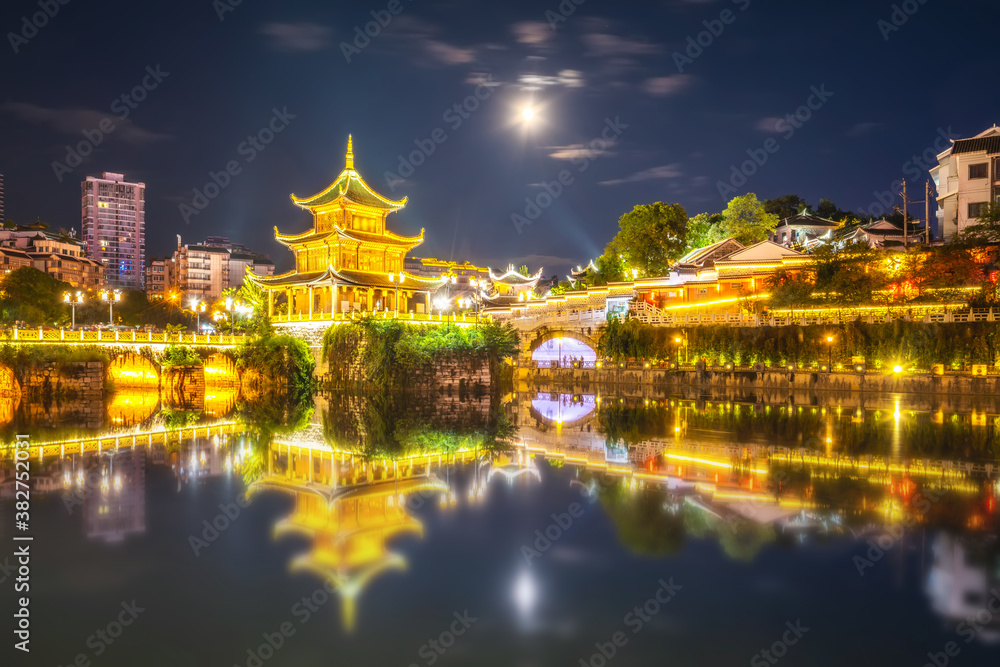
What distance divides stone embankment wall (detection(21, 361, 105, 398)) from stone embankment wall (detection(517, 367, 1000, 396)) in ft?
81.3

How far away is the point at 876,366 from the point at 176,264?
316 ft

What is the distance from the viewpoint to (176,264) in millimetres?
105562

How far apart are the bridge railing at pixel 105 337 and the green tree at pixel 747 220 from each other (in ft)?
125

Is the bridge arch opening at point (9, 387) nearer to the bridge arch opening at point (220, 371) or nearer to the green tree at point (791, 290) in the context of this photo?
the bridge arch opening at point (220, 371)

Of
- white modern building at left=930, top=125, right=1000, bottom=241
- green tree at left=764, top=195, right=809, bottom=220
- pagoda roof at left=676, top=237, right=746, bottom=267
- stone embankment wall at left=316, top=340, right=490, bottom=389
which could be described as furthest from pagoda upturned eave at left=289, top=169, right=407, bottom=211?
A: green tree at left=764, top=195, right=809, bottom=220

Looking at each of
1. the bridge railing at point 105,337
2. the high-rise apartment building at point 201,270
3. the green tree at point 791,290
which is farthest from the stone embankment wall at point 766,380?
the high-rise apartment building at point 201,270

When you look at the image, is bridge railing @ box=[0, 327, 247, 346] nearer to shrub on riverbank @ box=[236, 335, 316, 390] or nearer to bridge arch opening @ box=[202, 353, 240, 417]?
bridge arch opening @ box=[202, 353, 240, 417]

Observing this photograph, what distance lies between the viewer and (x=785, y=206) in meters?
73.8

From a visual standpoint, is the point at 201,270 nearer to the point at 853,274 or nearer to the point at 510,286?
the point at 510,286

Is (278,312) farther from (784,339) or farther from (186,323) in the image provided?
(186,323)

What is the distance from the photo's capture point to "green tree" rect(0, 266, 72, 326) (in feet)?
158

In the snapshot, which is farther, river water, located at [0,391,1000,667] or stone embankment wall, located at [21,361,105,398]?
stone embankment wall, located at [21,361,105,398]

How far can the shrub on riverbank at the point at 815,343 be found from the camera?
32.0 m

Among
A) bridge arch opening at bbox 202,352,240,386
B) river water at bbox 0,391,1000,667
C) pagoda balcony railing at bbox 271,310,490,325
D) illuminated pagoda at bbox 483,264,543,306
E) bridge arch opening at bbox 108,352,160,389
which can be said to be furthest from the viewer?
illuminated pagoda at bbox 483,264,543,306
